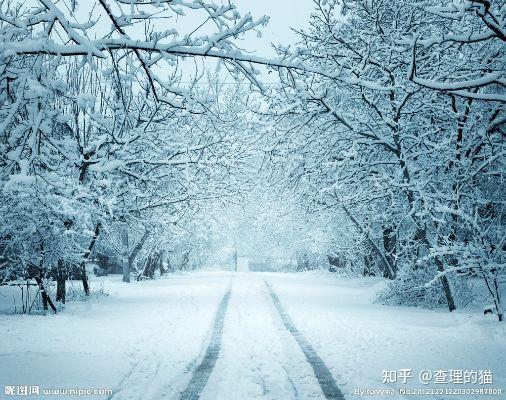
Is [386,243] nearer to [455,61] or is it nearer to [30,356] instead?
[455,61]

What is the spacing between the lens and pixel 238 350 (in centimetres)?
752

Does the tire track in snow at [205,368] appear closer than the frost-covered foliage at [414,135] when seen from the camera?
Yes

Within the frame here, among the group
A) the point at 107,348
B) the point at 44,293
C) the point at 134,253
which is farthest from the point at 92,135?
the point at 134,253

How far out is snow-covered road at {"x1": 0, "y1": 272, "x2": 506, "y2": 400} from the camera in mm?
5598

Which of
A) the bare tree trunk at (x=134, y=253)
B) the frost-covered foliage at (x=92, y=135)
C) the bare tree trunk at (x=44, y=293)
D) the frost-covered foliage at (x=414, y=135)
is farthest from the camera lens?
the bare tree trunk at (x=134, y=253)

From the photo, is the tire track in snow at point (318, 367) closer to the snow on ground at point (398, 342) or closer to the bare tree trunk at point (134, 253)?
the snow on ground at point (398, 342)

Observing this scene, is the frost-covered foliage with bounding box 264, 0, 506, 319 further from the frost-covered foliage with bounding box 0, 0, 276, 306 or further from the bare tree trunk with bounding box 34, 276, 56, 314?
the bare tree trunk with bounding box 34, 276, 56, 314

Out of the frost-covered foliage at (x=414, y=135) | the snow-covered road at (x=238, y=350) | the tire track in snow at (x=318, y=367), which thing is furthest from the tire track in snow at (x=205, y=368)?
the frost-covered foliage at (x=414, y=135)

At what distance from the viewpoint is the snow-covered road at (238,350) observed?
18.4 ft

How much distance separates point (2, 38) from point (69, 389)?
3.92 meters

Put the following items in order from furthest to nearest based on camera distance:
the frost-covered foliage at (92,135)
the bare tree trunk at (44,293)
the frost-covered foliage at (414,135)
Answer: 1. the bare tree trunk at (44,293)
2. the frost-covered foliage at (414,135)
3. the frost-covered foliage at (92,135)

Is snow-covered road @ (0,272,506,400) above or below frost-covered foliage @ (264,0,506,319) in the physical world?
below

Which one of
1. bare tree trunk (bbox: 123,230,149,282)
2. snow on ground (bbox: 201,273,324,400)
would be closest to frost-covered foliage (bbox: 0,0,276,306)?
bare tree trunk (bbox: 123,230,149,282)

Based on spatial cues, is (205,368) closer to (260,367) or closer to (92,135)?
(260,367)
